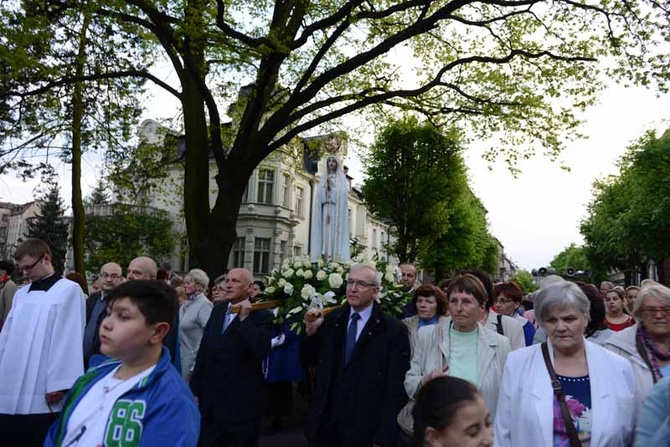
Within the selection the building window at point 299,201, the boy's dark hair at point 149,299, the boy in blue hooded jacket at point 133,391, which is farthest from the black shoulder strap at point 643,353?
the building window at point 299,201

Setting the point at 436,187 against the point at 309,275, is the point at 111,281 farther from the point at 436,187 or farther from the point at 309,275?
the point at 436,187

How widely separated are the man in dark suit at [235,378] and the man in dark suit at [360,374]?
696 millimetres

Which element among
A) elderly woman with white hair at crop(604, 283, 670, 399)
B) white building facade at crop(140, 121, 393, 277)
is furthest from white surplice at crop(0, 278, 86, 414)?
white building facade at crop(140, 121, 393, 277)

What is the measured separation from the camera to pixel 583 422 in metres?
3.05

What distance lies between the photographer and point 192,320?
6.87 meters

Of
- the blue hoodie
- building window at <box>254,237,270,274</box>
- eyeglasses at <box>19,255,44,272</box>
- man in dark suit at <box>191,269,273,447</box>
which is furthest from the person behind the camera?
building window at <box>254,237,270,274</box>

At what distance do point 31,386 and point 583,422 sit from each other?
398cm

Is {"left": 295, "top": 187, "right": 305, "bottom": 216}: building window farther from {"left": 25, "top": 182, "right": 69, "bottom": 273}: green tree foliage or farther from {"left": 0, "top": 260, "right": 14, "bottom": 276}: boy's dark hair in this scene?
{"left": 0, "top": 260, "right": 14, "bottom": 276}: boy's dark hair

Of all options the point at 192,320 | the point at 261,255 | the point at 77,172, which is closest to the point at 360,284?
the point at 192,320

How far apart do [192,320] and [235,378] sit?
2.18 metres

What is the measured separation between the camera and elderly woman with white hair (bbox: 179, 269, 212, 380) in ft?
21.8

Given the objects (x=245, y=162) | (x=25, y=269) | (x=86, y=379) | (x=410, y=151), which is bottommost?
(x=86, y=379)

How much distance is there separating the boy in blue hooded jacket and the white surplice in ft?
7.16

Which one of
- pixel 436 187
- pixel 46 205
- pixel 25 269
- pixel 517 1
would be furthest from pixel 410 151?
pixel 46 205
